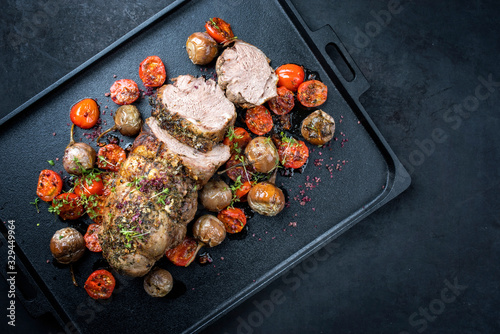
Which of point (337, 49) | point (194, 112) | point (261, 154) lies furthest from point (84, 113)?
point (337, 49)

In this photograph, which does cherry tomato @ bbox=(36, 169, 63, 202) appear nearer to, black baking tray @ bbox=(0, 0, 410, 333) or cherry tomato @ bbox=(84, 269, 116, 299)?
black baking tray @ bbox=(0, 0, 410, 333)

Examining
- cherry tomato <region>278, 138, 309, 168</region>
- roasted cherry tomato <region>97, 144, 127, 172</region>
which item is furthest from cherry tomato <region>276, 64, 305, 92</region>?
roasted cherry tomato <region>97, 144, 127, 172</region>

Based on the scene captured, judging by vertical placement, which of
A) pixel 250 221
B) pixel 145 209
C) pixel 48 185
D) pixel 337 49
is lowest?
pixel 250 221

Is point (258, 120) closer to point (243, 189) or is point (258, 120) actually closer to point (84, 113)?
point (243, 189)

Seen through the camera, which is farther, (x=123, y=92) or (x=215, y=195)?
(x=123, y=92)

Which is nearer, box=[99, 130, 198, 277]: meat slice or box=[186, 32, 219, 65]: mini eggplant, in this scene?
box=[99, 130, 198, 277]: meat slice

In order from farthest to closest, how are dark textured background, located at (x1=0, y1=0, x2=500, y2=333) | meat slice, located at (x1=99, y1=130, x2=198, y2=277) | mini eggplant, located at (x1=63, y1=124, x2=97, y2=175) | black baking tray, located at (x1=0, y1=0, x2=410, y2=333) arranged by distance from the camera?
dark textured background, located at (x1=0, y1=0, x2=500, y2=333) < black baking tray, located at (x1=0, y1=0, x2=410, y2=333) < mini eggplant, located at (x1=63, y1=124, x2=97, y2=175) < meat slice, located at (x1=99, y1=130, x2=198, y2=277)

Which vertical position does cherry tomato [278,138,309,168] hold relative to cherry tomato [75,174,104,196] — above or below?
below
